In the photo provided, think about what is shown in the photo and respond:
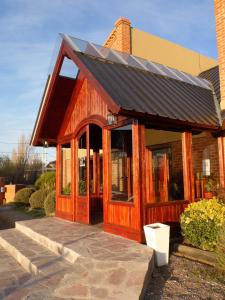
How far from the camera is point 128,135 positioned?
7848mm

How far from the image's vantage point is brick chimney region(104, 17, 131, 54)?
1617 centimetres

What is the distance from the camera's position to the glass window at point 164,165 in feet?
27.3

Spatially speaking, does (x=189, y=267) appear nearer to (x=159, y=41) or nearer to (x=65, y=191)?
(x=65, y=191)

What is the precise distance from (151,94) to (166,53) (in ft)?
35.9

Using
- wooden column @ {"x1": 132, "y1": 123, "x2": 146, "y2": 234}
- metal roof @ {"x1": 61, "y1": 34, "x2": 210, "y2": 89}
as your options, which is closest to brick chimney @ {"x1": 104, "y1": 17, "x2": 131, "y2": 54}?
metal roof @ {"x1": 61, "y1": 34, "x2": 210, "y2": 89}

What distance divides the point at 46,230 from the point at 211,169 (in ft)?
16.8

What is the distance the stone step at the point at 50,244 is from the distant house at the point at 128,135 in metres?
1.47

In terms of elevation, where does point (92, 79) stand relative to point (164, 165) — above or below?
above

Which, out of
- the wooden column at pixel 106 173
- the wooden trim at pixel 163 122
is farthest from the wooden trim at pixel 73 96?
the wooden trim at pixel 163 122

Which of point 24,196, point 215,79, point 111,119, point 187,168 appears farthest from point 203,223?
point 24,196

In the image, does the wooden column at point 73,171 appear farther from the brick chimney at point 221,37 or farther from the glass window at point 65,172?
the brick chimney at point 221,37

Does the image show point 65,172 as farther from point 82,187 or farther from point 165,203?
point 165,203

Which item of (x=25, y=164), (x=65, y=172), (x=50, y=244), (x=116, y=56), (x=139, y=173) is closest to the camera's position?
(x=139, y=173)

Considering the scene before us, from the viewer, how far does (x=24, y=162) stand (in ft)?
109
